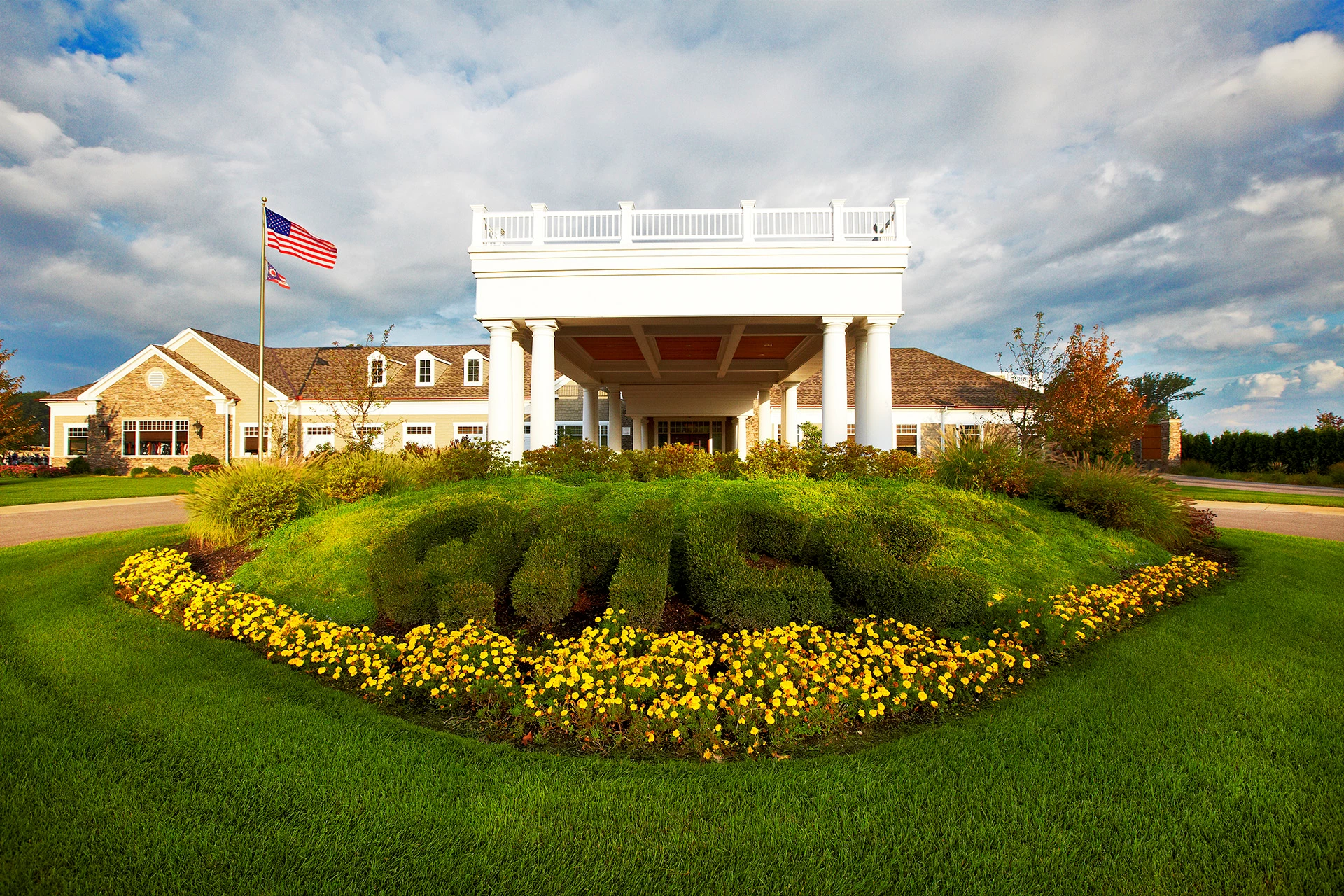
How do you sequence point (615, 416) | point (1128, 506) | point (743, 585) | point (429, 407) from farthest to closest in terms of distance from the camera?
point (429, 407) → point (615, 416) → point (1128, 506) → point (743, 585)

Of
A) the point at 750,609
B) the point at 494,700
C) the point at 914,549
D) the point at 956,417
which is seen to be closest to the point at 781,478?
the point at 914,549

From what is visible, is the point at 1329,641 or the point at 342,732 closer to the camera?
the point at 342,732

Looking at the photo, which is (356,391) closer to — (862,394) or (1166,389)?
(862,394)

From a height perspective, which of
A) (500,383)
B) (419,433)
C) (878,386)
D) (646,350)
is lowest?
(419,433)

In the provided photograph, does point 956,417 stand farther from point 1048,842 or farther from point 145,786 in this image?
point 145,786

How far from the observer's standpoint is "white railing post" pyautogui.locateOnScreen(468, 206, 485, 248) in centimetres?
1308

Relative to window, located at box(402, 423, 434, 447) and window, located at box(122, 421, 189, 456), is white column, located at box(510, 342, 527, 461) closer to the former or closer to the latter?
window, located at box(402, 423, 434, 447)

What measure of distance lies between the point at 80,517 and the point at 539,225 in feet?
42.0

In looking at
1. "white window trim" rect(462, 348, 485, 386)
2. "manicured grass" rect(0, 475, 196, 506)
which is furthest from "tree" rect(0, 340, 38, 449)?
"white window trim" rect(462, 348, 485, 386)

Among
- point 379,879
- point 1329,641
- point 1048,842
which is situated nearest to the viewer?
point 379,879

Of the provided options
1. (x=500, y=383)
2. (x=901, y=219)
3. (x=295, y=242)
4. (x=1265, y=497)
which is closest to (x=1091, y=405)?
(x=1265, y=497)

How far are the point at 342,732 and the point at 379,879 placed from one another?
140cm

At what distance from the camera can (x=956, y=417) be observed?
27250 mm

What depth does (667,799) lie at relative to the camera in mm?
2861
